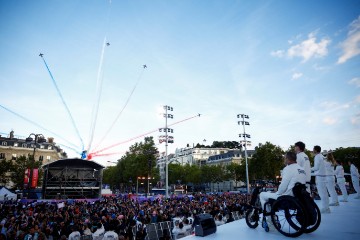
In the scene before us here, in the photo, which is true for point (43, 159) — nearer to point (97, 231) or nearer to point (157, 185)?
point (157, 185)

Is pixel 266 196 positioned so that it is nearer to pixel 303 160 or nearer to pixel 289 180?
pixel 289 180

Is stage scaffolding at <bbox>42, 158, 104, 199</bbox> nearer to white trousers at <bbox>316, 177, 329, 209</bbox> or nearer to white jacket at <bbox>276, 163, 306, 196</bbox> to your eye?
white trousers at <bbox>316, 177, 329, 209</bbox>

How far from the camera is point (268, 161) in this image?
5938 centimetres

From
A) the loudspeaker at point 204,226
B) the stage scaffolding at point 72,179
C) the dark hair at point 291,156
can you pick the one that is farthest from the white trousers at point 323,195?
the stage scaffolding at point 72,179

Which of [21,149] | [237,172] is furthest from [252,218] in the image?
[21,149]

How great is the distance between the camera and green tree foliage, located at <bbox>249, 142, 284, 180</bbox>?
194ft

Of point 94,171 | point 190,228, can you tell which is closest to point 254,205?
point 190,228

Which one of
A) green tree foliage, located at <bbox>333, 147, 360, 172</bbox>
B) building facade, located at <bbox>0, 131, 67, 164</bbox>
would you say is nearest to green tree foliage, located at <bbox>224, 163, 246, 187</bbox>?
green tree foliage, located at <bbox>333, 147, 360, 172</bbox>

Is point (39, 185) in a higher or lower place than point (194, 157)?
lower

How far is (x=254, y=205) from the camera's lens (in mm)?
5180

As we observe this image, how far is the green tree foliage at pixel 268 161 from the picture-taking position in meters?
59.2

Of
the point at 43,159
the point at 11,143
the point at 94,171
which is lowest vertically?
the point at 94,171

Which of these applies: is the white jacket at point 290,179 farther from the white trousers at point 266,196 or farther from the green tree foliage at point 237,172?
the green tree foliage at point 237,172

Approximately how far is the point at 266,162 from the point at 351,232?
59601 millimetres
